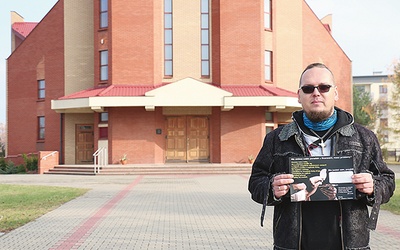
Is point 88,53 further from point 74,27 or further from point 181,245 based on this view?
point 181,245

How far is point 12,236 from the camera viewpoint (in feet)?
28.1

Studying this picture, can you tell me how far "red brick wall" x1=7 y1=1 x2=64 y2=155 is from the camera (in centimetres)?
3192

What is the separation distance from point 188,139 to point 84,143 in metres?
6.76

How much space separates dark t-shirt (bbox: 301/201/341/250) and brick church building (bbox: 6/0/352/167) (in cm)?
2346

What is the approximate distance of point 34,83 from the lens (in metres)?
33.4

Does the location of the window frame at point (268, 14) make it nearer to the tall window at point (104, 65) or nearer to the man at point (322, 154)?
the tall window at point (104, 65)

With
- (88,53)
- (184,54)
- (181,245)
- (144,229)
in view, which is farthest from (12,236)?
(88,53)

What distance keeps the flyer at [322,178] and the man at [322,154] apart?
0.04 meters

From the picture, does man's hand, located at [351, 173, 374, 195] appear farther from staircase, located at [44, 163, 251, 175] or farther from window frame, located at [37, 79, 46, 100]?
A: window frame, located at [37, 79, 46, 100]

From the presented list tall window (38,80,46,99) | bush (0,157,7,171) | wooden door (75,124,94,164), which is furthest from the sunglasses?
bush (0,157,7,171)

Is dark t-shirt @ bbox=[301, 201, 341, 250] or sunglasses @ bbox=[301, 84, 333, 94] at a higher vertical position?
sunglasses @ bbox=[301, 84, 333, 94]

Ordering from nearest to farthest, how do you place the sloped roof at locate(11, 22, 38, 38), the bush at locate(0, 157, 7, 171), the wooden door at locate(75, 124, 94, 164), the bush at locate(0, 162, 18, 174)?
the wooden door at locate(75, 124, 94, 164), the bush at locate(0, 162, 18, 174), the bush at locate(0, 157, 7, 171), the sloped roof at locate(11, 22, 38, 38)

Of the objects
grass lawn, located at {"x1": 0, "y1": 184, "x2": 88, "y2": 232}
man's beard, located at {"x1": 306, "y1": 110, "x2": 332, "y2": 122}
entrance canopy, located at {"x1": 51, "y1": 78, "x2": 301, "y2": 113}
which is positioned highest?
entrance canopy, located at {"x1": 51, "y1": 78, "x2": 301, "y2": 113}

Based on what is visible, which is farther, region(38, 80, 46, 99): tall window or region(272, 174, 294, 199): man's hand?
region(38, 80, 46, 99): tall window
